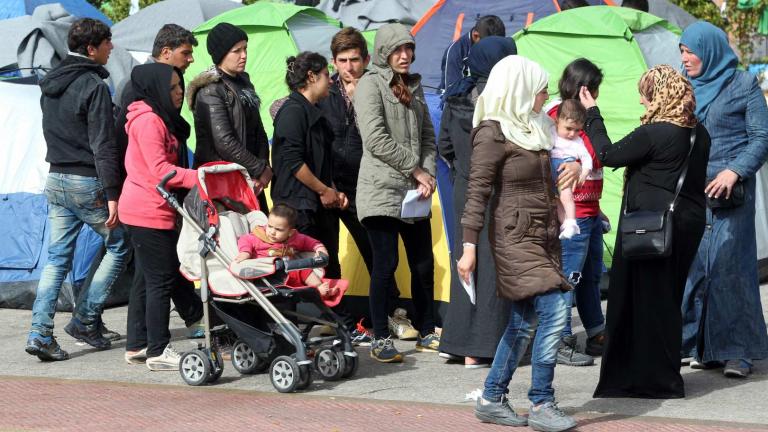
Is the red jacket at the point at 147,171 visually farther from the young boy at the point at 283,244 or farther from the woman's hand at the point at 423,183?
the woman's hand at the point at 423,183

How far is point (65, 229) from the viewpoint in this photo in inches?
297

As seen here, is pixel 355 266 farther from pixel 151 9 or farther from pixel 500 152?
pixel 151 9

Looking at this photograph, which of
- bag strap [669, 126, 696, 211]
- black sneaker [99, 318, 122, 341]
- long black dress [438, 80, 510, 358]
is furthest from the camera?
black sneaker [99, 318, 122, 341]

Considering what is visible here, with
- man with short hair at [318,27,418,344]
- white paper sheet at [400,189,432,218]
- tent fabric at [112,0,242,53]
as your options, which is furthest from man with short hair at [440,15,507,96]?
tent fabric at [112,0,242,53]

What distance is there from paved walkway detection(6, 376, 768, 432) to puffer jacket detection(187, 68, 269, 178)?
1.50 meters

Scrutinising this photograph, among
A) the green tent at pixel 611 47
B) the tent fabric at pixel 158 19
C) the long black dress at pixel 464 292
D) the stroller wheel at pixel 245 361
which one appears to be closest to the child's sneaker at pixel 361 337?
the long black dress at pixel 464 292

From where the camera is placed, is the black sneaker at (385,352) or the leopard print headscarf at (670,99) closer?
the leopard print headscarf at (670,99)

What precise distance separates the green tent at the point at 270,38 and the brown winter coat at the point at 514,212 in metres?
6.60

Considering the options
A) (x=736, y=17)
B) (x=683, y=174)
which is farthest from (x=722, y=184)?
(x=736, y=17)

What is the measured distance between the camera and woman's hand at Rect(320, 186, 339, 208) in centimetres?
753

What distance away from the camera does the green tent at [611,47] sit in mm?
10125

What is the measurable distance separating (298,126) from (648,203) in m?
2.26

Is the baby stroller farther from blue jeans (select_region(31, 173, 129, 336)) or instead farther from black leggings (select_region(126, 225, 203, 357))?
blue jeans (select_region(31, 173, 129, 336))

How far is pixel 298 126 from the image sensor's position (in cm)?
740
